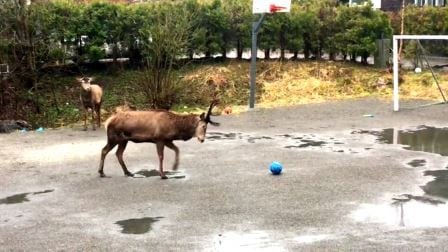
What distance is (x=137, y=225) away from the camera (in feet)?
25.9

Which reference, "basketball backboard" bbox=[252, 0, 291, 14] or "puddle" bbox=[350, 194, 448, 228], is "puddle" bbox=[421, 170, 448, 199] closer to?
"puddle" bbox=[350, 194, 448, 228]

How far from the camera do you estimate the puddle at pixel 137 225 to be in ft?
25.1

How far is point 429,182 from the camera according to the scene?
385 inches

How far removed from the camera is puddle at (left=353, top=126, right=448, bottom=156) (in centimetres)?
1248

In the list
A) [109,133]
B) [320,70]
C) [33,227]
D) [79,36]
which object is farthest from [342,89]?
[33,227]

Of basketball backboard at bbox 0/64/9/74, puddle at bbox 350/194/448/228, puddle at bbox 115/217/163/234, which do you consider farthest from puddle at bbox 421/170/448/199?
basketball backboard at bbox 0/64/9/74

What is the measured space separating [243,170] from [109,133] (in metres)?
2.24

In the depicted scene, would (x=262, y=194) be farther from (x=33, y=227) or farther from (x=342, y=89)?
(x=342, y=89)

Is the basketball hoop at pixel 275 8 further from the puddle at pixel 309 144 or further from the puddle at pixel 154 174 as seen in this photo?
the puddle at pixel 154 174

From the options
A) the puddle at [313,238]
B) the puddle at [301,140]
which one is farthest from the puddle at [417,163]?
the puddle at [313,238]

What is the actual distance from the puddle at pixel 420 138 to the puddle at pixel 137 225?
20.2ft

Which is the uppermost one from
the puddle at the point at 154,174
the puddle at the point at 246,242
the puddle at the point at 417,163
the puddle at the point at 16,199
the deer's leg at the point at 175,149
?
the deer's leg at the point at 175,149

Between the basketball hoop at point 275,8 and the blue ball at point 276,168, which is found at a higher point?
the basketball hoop at point 275,8

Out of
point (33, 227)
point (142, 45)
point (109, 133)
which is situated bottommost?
point (33, 227)
